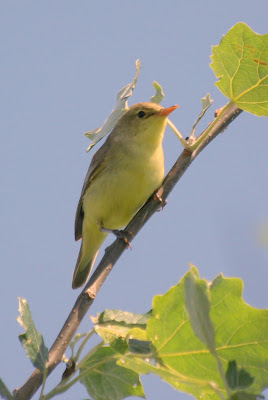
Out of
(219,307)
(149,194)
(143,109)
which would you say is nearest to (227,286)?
(219,307)

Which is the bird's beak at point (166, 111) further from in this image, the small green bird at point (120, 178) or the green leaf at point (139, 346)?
the green leaf at point (139, 346)

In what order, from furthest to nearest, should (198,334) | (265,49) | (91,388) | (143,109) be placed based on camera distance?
(143,109) < (265,49) < (91,388) < (198,334)

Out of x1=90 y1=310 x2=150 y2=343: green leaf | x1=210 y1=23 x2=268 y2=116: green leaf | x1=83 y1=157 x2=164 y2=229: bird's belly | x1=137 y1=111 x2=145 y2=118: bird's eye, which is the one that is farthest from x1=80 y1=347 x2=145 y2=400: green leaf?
x1=137 y1=111 x2=145 y2=118: bird's eye

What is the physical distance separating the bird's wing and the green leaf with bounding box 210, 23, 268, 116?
8.98ft

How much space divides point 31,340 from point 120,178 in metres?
2.87

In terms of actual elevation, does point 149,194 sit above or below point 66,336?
above

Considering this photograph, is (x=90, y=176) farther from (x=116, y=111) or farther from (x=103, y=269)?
(x=103, y=269)

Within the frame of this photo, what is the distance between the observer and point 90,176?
5680 millimetres

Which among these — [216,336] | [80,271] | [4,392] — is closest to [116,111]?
[216,336]

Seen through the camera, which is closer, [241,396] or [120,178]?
[241,396]

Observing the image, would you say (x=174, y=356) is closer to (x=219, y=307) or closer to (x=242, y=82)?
(x=219, y=307)

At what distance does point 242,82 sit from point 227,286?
1134 mm

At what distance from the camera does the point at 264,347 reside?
2023 mm

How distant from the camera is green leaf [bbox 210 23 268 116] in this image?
2.70 meters
